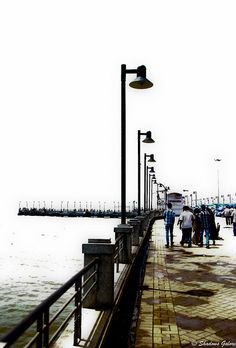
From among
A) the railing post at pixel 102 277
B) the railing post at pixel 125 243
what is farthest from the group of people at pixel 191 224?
the railing post at pixel 102 277

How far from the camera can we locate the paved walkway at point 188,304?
17.9 ft

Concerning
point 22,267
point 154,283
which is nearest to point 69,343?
point 154,283

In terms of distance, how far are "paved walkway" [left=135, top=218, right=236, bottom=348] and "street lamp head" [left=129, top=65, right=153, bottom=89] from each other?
5.25 metres

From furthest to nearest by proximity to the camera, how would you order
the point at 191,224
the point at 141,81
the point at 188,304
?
the point at 191,224
the point at 141,81
the point at 188,304

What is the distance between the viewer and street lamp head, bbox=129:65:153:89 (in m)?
9.89

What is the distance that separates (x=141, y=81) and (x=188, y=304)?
5788 mm

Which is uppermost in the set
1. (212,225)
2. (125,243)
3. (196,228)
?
(212,225)

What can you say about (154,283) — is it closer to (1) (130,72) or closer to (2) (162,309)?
(2) (162,309)

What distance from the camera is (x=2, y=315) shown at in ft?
49.3

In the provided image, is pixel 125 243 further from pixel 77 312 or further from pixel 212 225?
pixel 212 225

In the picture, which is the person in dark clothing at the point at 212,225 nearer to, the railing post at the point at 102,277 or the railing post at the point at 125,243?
the railing post at the point at 125,243

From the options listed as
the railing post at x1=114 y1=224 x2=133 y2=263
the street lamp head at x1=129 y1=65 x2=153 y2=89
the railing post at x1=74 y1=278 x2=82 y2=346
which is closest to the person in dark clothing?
the railing post at x1=114 y1=224 x2=133 y2=263

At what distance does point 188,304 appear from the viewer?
23.7 ft

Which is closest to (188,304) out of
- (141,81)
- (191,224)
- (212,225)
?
(141,81)
